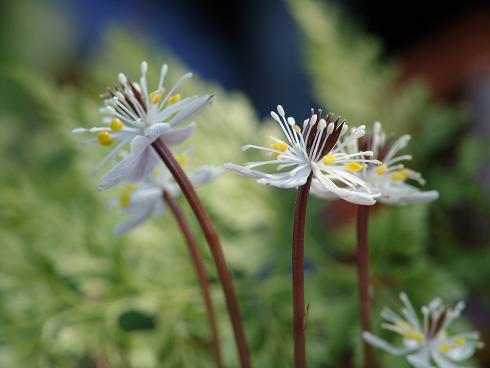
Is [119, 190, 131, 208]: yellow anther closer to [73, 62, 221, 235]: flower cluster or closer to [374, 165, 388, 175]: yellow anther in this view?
[73, 62, 221, 235]: flower cluster

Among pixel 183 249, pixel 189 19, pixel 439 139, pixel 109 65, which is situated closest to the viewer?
pixel 183 249

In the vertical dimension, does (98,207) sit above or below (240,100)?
below

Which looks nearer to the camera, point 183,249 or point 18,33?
point 183,249

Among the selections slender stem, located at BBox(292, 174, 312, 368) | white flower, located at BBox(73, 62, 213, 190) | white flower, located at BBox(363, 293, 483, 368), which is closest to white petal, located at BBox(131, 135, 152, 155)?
white flower, located at BBox(73, 62, 213, 190)

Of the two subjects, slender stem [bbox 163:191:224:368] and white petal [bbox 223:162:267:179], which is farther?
slender stem [bbox 163:191:224:368]

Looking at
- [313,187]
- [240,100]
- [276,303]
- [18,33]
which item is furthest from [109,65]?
[18,33]

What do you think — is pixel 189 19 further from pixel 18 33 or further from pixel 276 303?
pixel 276 303
